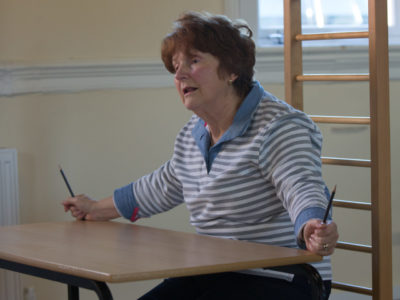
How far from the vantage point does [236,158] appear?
1.75 m

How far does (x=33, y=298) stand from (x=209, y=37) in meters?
1.42

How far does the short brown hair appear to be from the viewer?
1.83 m

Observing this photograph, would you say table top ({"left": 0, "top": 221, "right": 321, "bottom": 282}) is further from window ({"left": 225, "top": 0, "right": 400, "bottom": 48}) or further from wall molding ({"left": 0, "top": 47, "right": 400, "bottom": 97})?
window ({"left": 225, "top": 0, "right": 400, "bottom": 48})

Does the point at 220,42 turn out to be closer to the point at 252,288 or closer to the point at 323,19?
the point at 252,288

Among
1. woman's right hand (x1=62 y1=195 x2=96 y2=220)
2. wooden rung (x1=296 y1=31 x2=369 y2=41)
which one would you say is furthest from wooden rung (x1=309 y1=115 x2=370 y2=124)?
woman's right hand (x1=62 y1=195 x2=96 y2=220)

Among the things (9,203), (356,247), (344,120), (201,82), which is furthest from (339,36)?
(9,203)

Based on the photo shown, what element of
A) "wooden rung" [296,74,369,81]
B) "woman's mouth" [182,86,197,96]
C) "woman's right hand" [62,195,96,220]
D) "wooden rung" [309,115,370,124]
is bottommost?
"woman's right hand" [62,195,96,220]

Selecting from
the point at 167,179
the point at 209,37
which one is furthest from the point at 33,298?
the point at 209,37

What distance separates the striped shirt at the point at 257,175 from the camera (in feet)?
5.36

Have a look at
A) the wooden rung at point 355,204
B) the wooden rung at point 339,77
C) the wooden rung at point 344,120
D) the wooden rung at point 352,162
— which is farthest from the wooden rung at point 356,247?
the wooden rung at point 339,77

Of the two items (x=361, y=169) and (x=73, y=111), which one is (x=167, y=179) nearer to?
(x=73, y=111)

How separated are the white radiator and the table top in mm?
631

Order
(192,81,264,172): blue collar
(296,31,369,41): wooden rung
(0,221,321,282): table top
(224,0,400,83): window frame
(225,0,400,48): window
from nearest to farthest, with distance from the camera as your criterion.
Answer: (0,221,321,282): table top
(192,81,264,172): blue collar
(296,31,369,41): wooden rung
(224,0,400,83): window frame
(225,0,400,48): window

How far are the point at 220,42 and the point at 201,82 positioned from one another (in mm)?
124
